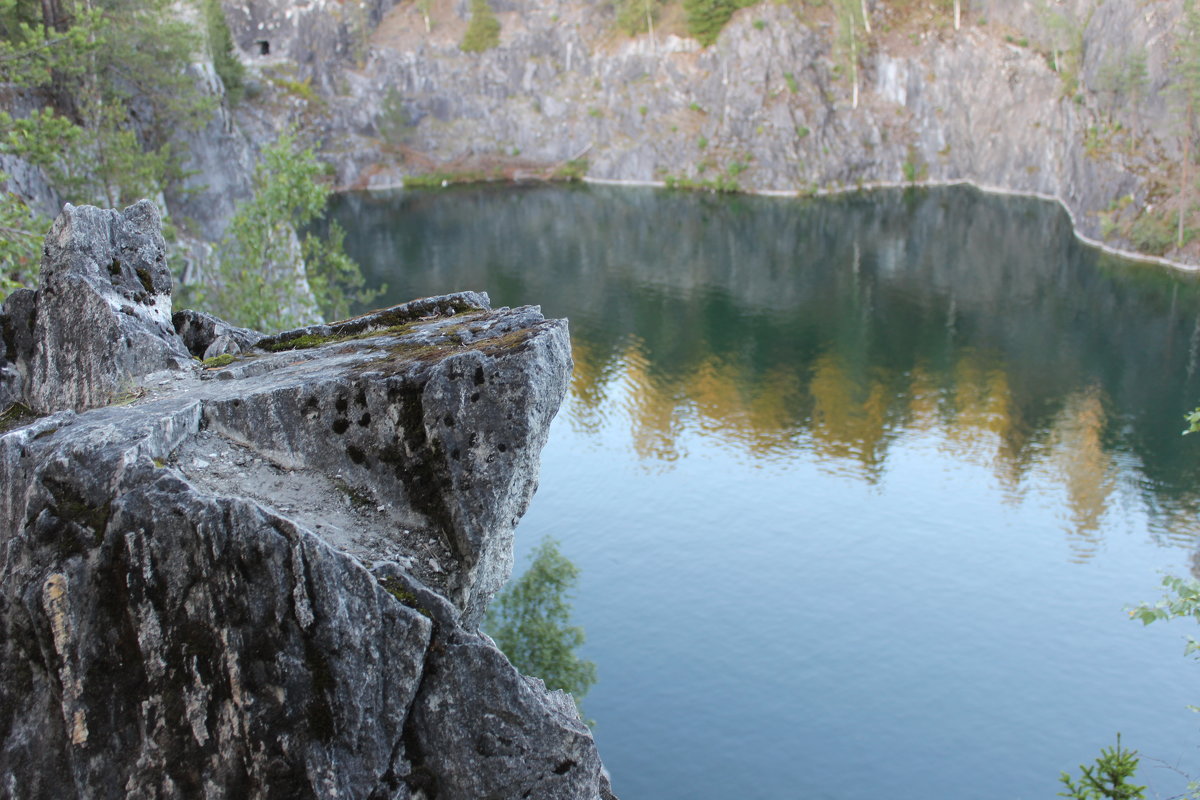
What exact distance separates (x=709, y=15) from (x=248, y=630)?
137250 mm

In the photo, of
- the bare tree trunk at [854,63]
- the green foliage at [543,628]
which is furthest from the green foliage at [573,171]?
the green foliage at [543,628]

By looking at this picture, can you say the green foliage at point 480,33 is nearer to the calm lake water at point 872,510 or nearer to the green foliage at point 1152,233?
the calm lake water at point 872,510

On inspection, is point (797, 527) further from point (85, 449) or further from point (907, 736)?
point (85, 449)

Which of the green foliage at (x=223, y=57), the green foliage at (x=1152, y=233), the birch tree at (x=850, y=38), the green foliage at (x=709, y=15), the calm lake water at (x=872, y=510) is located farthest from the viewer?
the green foliage at (x=709, y=15)

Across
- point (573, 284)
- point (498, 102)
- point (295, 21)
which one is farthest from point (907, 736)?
point (295, 21)

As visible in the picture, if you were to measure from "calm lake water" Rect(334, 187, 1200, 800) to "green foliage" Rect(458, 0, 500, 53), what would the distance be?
217 ft

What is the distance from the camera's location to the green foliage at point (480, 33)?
151125 mm

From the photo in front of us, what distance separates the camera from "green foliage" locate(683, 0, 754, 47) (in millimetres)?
136000

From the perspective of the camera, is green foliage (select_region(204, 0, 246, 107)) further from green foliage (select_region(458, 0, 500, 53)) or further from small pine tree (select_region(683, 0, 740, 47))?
small pine tree (select_region(683, 0, 740, 47))

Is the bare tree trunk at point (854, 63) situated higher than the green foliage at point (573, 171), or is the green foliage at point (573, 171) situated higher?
the bare tree trunk at point (854, 63)

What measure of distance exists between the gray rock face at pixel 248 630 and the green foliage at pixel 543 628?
2447 cm

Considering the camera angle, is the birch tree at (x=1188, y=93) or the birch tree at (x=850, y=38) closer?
the birch tree at (x=1188, y=93)

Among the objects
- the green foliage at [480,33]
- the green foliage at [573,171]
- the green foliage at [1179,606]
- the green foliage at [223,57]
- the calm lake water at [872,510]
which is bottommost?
the calm lake water at [872,510]

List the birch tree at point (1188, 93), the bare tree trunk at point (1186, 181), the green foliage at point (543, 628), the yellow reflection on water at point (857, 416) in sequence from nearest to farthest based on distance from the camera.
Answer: the green foliage at point (543, 628) → the yellow reflection on water at point (857, 416) → the birch tree at point (1188, 93) → the bare tree trunk at point (1186, 181)
